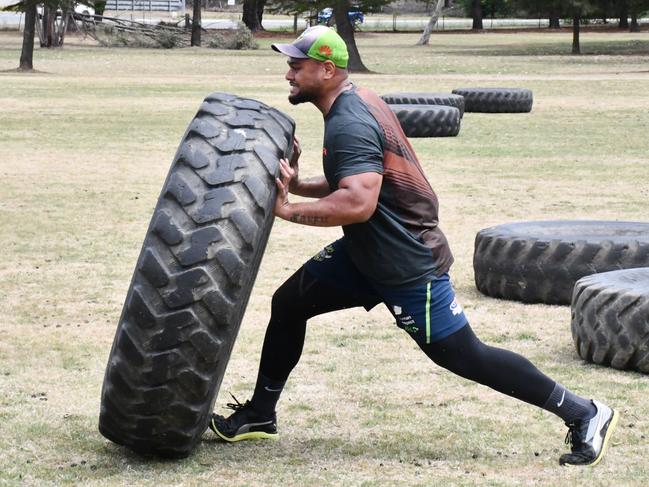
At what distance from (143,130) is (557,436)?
16.0 meters

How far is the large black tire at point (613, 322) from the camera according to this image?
680 centimetres

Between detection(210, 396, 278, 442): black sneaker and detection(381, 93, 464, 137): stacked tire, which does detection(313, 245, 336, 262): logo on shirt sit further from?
detection(381, 93, 464, 137): stacked tire

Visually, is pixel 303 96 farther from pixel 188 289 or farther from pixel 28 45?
pixel 28 45

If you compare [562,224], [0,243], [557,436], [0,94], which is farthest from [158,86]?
[557,436]

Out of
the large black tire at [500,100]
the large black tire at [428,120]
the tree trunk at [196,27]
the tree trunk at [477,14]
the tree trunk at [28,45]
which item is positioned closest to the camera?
the large black tire at [428,120]

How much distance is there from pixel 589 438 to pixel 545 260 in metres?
3.35

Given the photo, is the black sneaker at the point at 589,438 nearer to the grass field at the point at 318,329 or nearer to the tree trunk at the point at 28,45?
the grass field at the point at 318,329

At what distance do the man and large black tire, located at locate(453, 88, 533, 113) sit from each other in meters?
20.3

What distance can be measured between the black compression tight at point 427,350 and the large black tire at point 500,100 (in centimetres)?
2018

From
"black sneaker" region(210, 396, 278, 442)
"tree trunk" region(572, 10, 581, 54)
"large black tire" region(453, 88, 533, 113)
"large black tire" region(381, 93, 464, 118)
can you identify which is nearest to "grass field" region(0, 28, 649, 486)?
"black sneaker" region(210, 396, 278, 442)

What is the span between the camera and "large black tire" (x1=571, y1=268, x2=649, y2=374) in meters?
6.80

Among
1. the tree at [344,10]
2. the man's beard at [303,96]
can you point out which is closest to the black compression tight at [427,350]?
the man's beard at [303,96]

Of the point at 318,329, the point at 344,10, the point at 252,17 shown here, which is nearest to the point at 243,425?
the point at 318,329

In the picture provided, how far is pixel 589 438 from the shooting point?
5395mm
